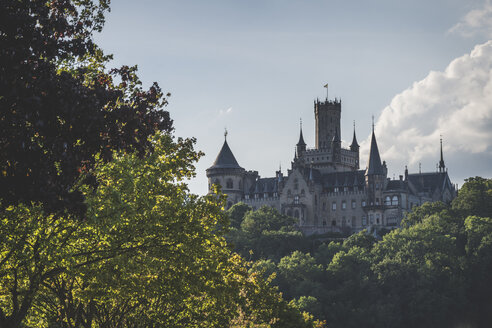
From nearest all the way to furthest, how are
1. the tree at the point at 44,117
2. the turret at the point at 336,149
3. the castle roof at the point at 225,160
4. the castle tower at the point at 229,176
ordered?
the tree at the point at 44,117
the castle tower at the point at 229,176
the castle roof at the point at 225,160
the turret at the point at 336,149

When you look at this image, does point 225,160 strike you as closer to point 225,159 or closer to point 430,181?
point 225,159

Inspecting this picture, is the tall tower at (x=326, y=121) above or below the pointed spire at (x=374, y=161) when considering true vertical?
above

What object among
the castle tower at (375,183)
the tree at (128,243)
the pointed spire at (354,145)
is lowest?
the tree at (128,243)

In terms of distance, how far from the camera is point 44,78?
19.2 metres

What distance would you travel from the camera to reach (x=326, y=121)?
196 meters

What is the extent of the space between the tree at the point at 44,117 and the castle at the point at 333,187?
135m

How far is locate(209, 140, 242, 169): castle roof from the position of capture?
181 metres

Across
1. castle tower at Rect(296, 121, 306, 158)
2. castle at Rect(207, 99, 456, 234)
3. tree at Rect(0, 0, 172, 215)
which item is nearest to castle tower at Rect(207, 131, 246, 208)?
castle at Rect(207, 99, 456, 234)

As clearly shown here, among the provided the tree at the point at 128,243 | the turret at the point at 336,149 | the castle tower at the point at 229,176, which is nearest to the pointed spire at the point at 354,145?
the turret at the point at 336,149

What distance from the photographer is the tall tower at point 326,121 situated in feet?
635

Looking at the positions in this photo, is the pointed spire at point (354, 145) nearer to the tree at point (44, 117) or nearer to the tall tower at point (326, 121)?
the tall tower at point (326, 121)

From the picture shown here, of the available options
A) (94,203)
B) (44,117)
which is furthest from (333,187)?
(44,117)

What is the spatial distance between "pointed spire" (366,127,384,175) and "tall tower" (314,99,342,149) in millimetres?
32773

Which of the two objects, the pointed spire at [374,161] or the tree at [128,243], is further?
the pointed spire at [374,161]
